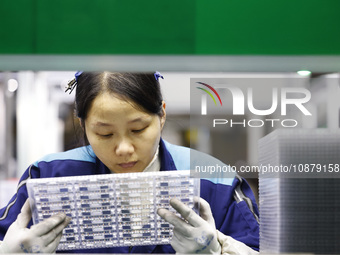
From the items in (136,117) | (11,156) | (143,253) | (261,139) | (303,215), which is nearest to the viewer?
(303,215)

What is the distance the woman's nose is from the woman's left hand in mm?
258

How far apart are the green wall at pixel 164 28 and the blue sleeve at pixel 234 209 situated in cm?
45

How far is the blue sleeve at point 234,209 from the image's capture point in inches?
56.7

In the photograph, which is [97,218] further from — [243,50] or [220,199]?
[243,50]

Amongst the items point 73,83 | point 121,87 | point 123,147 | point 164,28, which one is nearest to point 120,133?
point 123,147

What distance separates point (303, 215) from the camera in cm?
115

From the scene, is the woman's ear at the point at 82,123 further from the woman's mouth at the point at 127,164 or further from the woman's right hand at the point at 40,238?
the woman's right hand at the point at 40,238

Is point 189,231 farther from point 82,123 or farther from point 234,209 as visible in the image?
point 82,123

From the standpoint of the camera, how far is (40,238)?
1.27 m

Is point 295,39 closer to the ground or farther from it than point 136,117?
farther from it

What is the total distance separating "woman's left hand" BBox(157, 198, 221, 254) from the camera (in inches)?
50.2

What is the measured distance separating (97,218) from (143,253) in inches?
7.3

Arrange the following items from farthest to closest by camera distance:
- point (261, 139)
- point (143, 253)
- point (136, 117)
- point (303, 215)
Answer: point (136, 117) → point (143, 253) → point (261, 139) → point (303, 215)

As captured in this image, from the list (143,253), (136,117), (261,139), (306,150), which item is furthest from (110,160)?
(306,150)
